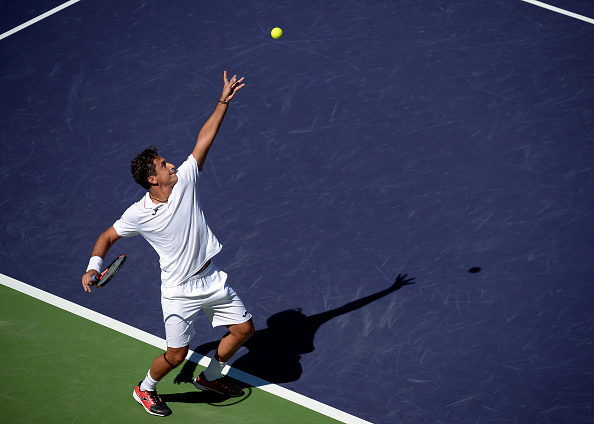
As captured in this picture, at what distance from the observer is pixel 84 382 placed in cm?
812

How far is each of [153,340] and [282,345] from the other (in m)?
1.38

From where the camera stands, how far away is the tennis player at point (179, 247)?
714 cm

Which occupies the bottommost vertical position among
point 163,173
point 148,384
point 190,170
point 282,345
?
point 282,345

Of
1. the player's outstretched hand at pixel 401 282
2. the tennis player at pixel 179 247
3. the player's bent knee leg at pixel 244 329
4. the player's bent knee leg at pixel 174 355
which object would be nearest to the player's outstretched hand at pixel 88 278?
the tennis player at pixel 179 247

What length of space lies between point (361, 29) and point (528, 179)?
3.84 m

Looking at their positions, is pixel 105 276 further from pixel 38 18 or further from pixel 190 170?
pixel 38 18

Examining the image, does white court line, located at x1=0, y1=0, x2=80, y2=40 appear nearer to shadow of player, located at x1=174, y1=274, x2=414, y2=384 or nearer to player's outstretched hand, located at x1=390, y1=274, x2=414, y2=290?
shadow of player, located at x1=174, y1=274, x2=414, y2=384

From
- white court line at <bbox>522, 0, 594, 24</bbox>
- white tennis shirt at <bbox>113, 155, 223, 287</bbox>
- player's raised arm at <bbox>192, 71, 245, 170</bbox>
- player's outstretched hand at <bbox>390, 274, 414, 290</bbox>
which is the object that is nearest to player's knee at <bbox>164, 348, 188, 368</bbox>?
white tennis shirt at <bbox>113, 155, 223, 287</bbox>

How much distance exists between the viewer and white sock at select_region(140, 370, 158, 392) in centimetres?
766

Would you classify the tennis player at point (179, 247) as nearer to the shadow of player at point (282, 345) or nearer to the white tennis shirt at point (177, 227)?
the white tennis shirt at point (177, 227)

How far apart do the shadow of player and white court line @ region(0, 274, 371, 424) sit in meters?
0.08

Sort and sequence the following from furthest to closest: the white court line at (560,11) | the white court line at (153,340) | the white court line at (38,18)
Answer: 1. the white court line at (38,18)
2. the white court line at (560,11)
3. the white court line at (153,340)

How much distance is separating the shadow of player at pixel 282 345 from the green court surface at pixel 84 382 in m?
0.28

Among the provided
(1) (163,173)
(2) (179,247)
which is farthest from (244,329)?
(1) (163,173)
